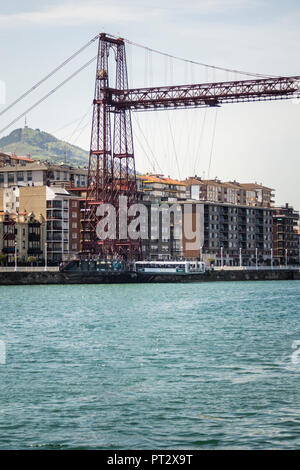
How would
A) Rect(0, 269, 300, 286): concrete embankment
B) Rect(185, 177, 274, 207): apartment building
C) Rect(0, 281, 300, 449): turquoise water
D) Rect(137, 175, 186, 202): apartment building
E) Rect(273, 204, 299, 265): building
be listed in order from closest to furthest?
Rect(0, 281, 300, 449): turquoise water < Rect(0, 269, 300, 286): concrete embankment < Rect(137, 175, 186, 202): apartment building < Rect(273, 204, 299, 265): building < Rect(185, 177, 274, 207): apartment building

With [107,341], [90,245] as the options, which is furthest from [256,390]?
[90,245]

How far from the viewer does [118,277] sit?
303 feet

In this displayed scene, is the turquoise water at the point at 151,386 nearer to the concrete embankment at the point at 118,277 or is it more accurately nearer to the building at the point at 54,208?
the concrete embankment at the point at 118,277

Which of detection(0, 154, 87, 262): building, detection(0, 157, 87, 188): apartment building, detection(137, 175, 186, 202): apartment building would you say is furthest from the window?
detection(137, 175, 186, 202): apartment building

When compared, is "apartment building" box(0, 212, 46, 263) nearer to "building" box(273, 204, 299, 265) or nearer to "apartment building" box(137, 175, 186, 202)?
"apartment building" box(137, 175, 186, 202)

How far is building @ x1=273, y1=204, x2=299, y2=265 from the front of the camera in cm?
15012

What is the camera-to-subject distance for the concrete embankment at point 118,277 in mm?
85250

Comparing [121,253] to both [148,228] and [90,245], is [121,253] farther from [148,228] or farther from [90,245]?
[148,228]

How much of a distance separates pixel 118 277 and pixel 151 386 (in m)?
73.9

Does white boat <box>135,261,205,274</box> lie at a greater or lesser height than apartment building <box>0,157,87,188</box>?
lesser

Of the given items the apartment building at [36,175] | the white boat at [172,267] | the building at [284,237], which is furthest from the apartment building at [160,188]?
the white boat at [172,267]

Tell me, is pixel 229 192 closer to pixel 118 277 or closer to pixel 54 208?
pixel 54 208

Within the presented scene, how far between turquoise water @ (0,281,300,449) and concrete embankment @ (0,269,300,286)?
50.2 meters

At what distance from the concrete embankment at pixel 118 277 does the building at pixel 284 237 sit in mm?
31887
